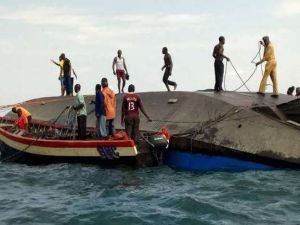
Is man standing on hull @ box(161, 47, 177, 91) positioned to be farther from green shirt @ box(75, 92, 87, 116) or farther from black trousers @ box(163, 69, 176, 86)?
green shirt @ box(75, 92, 87, 116)

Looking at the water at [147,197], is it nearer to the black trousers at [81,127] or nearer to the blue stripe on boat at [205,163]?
the blue stripe on boat at [205,163]

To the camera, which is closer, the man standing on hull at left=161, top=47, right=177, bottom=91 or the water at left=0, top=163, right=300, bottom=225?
the water at left=0, top=163, right=300, bottom=225

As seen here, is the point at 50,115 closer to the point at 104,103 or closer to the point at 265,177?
the point at 104,103

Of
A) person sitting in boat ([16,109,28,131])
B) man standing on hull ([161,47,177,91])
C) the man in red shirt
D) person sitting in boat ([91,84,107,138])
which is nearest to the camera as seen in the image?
the man in red shirt

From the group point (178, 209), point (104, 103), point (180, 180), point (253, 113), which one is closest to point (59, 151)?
point (104, 103)

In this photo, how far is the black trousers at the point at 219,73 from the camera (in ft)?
62.8

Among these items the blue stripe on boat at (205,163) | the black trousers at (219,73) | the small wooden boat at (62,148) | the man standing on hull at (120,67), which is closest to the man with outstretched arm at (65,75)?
the man standing on hull at (120,67)

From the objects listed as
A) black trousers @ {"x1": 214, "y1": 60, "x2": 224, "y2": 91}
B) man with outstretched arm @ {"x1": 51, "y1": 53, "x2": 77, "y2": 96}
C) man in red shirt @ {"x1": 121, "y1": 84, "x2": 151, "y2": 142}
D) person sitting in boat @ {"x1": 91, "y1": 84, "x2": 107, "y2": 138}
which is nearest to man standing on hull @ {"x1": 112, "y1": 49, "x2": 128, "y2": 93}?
man with outstretched arm @ {"x1": 51, "y1": 53, "x2": 77, "y2": 96}

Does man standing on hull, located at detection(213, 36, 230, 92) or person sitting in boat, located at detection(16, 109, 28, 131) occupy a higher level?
man standing on hull, located at detection(213, 36, 230, 92)

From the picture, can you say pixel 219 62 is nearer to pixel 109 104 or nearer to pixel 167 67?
pixel 167 67

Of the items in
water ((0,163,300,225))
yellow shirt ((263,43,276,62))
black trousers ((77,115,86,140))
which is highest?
yellow shirt ((263,43,276,62))

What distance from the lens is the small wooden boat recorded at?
15.0 m

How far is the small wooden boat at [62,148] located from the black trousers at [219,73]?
4675 millimetres

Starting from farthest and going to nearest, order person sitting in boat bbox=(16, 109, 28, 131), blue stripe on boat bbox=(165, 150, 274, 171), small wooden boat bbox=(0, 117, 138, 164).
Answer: person sitting in boat bbox=(16, 109, 28, 131)
small wooden boat bbox=(0, 117, 138, 164)
blue stripe on boat bbox=(165, 150, 274, 171)
